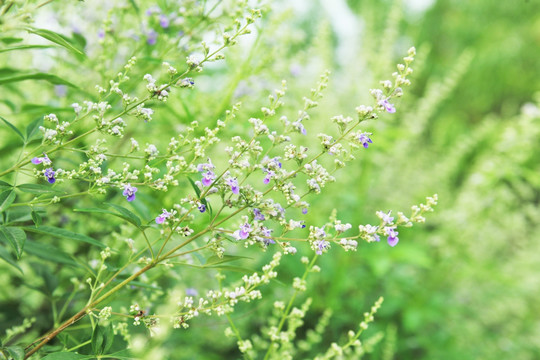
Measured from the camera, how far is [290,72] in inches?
97.0

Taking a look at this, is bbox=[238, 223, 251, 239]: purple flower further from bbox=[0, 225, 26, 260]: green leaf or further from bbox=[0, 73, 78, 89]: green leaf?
bbox=[0, 73, 78, 89]: green leaf

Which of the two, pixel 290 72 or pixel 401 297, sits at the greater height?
pixel 290 72

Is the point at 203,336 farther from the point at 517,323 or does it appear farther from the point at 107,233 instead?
the point at 517,323

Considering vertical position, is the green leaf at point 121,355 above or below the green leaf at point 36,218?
below

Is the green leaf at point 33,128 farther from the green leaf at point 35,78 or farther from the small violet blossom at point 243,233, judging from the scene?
the small violet blossom at point 243,233

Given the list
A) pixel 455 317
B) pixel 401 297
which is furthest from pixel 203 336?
pixel 455 317

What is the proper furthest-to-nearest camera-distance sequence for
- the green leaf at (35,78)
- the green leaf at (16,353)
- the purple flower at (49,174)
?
1. the green leaf at (35,78)
2. the purple flower at (49,174)
3. the green leaf at (16,353)

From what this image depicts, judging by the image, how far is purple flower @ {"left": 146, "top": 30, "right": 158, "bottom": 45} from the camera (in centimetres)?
171

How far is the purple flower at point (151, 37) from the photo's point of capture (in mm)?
1714

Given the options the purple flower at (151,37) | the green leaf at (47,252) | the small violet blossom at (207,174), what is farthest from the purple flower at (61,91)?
the small violet blossom at (207,174)

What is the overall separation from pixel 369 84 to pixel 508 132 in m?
1.11

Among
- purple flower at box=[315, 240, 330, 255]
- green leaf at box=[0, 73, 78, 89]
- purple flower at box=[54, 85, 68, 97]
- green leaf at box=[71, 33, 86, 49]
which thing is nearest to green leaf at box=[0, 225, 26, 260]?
green leaf at box=[0, 73, 78, 89]

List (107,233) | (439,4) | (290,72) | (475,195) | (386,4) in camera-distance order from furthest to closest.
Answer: (439,4) < (386,4) < (475,195) < (290,72) < (107,233)

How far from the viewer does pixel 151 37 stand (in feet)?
5.66
